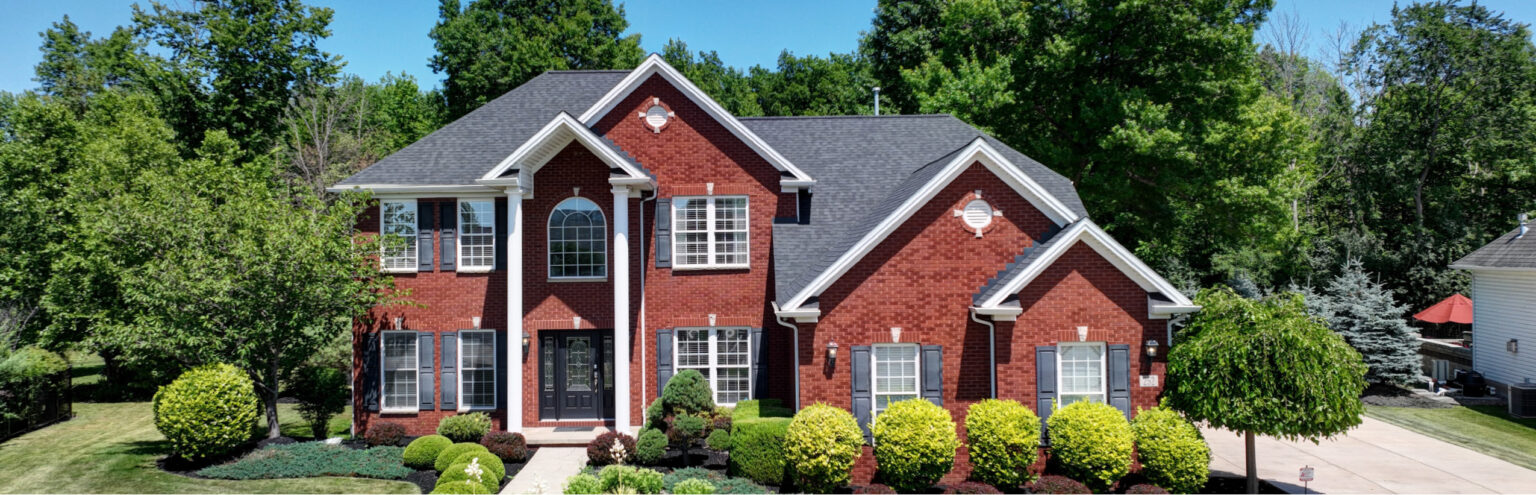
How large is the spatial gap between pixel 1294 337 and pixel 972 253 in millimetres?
5232

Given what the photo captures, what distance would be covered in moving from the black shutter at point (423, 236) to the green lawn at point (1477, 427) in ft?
73.2

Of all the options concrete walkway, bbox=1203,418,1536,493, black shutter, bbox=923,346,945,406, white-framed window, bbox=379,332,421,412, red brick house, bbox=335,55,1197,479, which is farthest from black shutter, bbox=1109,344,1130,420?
white-framed window, bbox=379,332,421,412

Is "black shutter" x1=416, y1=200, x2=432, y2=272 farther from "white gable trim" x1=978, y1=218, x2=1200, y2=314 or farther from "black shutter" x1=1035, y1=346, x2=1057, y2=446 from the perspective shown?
"black shutter" x1=1035, y1=346, x2=1057, y2=446

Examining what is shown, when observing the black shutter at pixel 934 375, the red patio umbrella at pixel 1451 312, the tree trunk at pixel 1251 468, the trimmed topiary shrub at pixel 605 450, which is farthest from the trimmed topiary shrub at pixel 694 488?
the red patio umbrella at pixel 1451 312

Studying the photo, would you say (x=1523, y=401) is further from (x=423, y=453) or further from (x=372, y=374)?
(x=372, y=374)

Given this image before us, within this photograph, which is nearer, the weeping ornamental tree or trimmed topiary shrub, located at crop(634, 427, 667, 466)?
the weeping ornamental tree

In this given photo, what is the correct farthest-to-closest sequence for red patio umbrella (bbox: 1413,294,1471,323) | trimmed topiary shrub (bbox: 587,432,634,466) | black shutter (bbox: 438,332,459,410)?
red patio umbrella (bbox: 1413,294,1471,323), black shutter (bbox: 438,332,459,410), trimmed topiary shrub (bbox: 587,432,634,466)

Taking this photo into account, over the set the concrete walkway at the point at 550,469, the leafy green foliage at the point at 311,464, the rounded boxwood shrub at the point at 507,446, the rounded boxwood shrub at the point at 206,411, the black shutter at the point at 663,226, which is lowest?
the concrete walkway at the point at 550,469

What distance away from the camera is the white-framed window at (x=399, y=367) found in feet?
59.0

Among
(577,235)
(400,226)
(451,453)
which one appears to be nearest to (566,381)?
(577,235)

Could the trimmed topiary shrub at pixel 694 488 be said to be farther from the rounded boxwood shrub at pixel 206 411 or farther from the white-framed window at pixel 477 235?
the rounded boxwood shrub at pixel 206 411

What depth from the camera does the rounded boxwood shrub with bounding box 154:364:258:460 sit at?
14.6 metres

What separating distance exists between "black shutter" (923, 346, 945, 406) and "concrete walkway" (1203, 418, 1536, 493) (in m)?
5.15

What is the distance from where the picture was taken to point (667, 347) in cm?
1777
